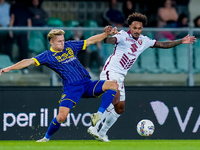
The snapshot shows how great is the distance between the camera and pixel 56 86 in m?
12.6

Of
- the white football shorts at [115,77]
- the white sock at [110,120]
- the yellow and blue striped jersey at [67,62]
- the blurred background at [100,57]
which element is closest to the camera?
the yellow and blue striped jersey at [67,62]

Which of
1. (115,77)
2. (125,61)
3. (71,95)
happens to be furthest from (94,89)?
(125,61)

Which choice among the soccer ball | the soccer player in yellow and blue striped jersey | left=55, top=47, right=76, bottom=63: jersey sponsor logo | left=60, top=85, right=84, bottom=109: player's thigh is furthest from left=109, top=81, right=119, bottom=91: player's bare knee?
the soccer ball

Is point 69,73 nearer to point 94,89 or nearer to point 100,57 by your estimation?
point 94,89

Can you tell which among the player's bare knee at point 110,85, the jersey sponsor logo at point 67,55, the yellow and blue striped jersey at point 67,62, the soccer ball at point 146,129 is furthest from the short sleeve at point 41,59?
the soccer ball at point 146,129

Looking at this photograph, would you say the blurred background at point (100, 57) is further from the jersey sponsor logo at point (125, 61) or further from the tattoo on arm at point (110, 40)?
the tattoo on arm at point (110, 40)

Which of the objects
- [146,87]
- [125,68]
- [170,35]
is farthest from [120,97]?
[170,35]

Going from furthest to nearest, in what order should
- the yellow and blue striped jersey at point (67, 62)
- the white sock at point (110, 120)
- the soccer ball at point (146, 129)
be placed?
1. the white sock at point (110, 120)
2. the soccer ball at point (146, 129)
3. the yellow and blue striped jersey at point (67, 62)

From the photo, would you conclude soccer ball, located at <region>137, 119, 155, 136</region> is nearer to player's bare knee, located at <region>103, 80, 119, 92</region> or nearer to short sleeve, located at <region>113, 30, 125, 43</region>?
player's bare knee, located at <region>103, 80, 119, 92</region>

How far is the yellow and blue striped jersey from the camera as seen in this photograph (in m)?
10.3

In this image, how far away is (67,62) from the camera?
10328 millimetres

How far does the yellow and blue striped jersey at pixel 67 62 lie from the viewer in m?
10.3

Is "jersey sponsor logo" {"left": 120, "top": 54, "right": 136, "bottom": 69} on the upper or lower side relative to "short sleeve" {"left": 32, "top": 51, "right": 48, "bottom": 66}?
lower

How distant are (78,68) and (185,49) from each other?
348cm
